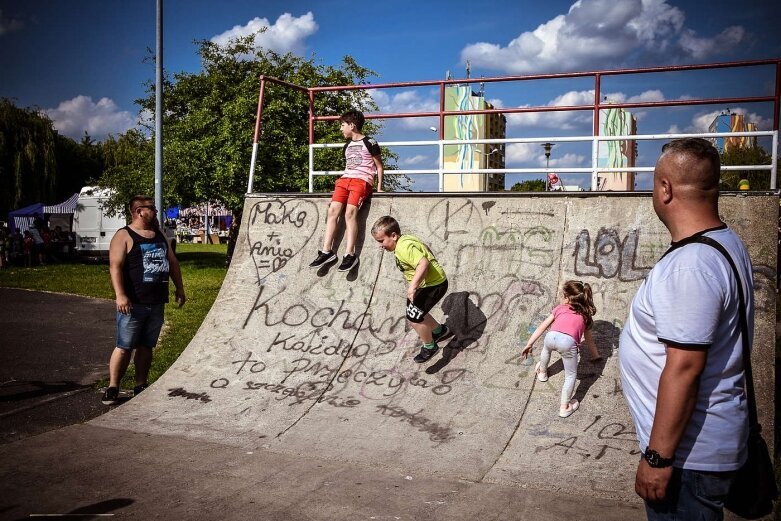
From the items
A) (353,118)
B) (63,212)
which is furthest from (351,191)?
(63,212)

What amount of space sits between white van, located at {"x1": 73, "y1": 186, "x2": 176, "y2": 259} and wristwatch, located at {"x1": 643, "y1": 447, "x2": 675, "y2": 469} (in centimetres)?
2705

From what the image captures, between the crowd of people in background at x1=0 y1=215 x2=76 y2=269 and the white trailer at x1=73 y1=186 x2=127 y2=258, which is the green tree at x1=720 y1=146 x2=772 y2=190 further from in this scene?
the crowd of people in background at x1=0 y1=215 x2=76 y2=269

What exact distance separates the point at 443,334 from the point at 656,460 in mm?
4379

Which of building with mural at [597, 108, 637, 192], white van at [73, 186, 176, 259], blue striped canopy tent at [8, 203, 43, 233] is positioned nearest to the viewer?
building with mural at [597, 108, 637, 192]

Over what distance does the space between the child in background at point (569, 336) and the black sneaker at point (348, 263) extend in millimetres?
2676

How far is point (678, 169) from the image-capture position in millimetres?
2361

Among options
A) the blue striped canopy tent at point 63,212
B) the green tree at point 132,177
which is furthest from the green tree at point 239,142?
the blue striped canopy tent at point 63,212

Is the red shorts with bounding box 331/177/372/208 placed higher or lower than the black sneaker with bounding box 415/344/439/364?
higher

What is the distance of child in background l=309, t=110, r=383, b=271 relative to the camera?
7.87 metres

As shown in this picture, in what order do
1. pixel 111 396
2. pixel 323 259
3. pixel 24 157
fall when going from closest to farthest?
pixel 111 396, pixel 323 259, pixel 24 157

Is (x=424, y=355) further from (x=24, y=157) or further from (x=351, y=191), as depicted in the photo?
(x=24, y=157)

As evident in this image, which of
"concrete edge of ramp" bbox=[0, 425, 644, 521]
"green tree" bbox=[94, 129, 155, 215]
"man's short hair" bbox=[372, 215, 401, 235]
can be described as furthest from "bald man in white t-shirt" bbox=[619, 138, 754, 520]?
"green tree" bbox=[94, 129, 155, 215]

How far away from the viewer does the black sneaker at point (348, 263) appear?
25.3 feet

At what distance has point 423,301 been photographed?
6.37 metres
